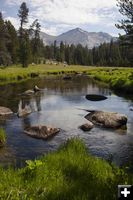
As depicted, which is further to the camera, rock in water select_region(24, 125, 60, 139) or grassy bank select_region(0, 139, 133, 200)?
rock in water select_region(24, 125, 60, 139)

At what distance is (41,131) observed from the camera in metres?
24.0

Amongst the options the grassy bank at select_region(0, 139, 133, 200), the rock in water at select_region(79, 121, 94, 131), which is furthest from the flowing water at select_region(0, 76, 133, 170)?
the grassy bank at select_region(0, 139, 133, 200)

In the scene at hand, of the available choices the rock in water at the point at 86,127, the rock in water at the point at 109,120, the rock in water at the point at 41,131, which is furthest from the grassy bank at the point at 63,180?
the rock in water at the point at 109,120

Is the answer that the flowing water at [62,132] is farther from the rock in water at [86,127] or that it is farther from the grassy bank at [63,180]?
the grassy bank at [63,180]

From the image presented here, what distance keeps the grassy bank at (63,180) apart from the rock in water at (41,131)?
8906 millimetres

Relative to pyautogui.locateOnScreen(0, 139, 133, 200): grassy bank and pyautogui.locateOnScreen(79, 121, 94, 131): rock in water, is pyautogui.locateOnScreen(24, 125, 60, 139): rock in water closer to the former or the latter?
pyautogui.locateOnScreen(79, 121, 94, 131): rock in water

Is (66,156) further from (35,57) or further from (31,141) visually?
(35,57)

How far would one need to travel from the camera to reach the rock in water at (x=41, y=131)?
923 inches

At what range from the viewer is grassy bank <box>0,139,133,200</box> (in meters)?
9.99

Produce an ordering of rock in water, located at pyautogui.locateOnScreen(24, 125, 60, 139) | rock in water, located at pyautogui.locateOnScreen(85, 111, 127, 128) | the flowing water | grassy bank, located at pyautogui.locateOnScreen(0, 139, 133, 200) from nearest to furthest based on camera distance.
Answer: grassy bank, located at pyautogui.locateOnScreen(0, 139, 133, 200) < the flowing water < rock in water, located at pyautogui.locateOnScreen(24, 125, 60, 139) < rock in water, located at pyautogui.locateOnScreen(85, 111, 127, 128)

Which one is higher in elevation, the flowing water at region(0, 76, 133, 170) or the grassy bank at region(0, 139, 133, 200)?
the grassy bank at region(0, 139, 133, 200)

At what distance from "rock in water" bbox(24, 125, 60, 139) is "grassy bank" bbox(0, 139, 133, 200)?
8.91 metres

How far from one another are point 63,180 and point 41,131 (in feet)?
40.8

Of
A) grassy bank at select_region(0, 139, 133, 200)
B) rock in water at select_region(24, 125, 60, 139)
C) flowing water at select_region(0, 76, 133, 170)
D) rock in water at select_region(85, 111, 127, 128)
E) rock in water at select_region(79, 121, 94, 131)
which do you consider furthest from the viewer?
rock in water at select_region(85, 111, 127, 128)
